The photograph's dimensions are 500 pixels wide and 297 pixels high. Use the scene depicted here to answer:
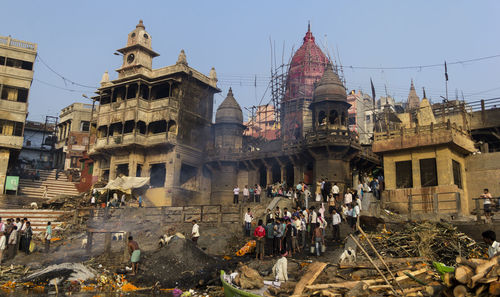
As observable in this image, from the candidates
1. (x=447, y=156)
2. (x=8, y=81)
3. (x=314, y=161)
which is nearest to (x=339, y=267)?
(x=447, y=156)

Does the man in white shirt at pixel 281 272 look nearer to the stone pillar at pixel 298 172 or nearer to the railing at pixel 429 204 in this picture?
the railing at pixel 429 204

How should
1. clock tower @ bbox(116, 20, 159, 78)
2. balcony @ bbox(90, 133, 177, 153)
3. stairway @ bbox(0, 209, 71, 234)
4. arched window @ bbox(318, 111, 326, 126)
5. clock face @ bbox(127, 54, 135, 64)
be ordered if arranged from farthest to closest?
clock face @ bbox(127, 54, 135, 64) → clock tower @ bbox(116, 20, 159, 78) → balcony @ bbox(90, 133, 177, 153) → arched window @ bbox(318, 111, 326, 126) → stairway @ bbox(0, 209, 71, 234)

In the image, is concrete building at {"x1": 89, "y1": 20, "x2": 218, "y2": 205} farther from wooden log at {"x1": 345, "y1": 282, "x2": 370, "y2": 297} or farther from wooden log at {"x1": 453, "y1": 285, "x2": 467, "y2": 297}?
wooden log at {"x1": 453, "y1": 285, "x2": 467, "y2": 297}

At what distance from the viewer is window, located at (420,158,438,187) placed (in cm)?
2312

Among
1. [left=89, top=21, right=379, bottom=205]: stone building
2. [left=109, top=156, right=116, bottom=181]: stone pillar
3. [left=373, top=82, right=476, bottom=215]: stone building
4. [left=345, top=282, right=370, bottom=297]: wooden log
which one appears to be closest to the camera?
[left=345, top=282, right=370, bottom=297]: wooden log

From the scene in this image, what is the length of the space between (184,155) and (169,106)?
4.47 meters

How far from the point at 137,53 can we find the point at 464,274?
37.6 m

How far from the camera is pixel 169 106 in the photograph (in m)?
37.6

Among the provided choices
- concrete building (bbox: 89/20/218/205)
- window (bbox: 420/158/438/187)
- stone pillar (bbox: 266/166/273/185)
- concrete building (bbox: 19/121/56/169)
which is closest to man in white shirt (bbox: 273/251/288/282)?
window (bbox: 420/158/438/187)

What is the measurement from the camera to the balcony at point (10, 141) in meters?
35.6

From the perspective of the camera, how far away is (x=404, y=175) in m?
24.3

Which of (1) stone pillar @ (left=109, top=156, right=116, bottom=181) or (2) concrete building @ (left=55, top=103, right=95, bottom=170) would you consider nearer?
(1) stone pillar @ (left=109, top=156, right=116, bottom=181)

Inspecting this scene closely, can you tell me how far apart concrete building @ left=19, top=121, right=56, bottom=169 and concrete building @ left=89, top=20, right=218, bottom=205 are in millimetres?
17566

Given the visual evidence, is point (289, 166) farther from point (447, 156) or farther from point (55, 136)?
point (55, 136)
